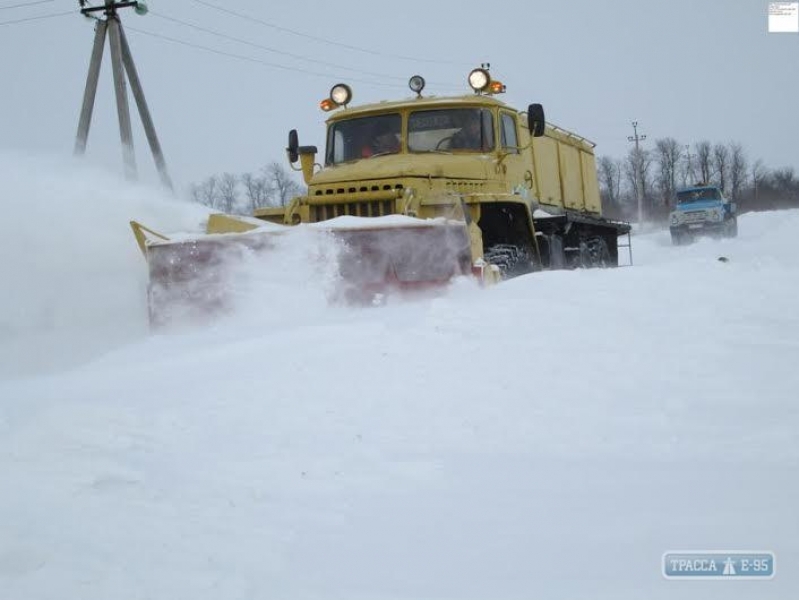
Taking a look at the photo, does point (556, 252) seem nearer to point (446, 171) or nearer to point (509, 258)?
point (509, 258)

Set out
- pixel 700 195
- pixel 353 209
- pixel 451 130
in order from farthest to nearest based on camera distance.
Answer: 1. pixel 700 195
2. pixel 451 130
3. pixel 353 209

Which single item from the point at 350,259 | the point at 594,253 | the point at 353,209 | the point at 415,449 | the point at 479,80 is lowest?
the point at 415,449

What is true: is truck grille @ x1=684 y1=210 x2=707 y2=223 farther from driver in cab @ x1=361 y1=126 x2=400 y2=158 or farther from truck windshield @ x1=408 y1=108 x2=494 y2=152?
driver in cab @ x1=361 y1=126 x2=400 y2=158

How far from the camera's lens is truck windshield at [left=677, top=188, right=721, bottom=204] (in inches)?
1078

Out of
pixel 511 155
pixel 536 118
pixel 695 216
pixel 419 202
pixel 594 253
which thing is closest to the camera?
pixel 419 202

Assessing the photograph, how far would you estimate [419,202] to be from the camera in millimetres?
7562

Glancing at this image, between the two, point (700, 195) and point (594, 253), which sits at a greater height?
point (700, 195)

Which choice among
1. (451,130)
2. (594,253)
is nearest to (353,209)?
(451,130)

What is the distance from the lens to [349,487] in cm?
303

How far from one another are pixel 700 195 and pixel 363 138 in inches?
853

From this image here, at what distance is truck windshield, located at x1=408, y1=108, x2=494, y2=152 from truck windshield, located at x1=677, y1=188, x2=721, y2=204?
21182mm

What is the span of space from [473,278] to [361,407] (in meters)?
2.93

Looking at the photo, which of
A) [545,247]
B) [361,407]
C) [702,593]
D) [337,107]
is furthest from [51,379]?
[545,247]

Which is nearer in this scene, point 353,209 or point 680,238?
point 353,209
